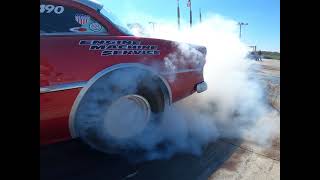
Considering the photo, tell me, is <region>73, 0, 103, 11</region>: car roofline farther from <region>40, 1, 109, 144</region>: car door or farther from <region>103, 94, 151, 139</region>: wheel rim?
<region>103, 94, 151, 139</region>: wheel rim

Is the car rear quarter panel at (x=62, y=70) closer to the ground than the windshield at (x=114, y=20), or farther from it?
closer to the ground

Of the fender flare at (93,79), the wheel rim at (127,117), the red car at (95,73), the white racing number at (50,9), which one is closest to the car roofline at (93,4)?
the red car at (95,73)

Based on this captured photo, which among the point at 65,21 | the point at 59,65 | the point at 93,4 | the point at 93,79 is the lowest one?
the point at 93,79

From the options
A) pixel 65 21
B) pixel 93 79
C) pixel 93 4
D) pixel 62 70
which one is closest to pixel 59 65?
pixel 62 70

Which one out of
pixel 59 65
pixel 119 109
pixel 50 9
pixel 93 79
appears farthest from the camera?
pixel 119 109

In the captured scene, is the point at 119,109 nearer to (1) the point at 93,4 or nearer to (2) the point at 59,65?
(2) the point at 59,65

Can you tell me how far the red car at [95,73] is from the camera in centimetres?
285

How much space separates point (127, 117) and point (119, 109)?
0.15 meters

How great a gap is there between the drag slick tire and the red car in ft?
0.03

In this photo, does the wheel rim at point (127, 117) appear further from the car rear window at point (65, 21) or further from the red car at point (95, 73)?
the car rear window at point (65, 21)

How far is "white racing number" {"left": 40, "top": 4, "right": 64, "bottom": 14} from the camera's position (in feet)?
9.58

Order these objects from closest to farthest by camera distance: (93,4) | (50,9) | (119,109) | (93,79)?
(50,9) → (93,79) → (93,4) → (119,109)

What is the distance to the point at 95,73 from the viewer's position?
3.09 meters
